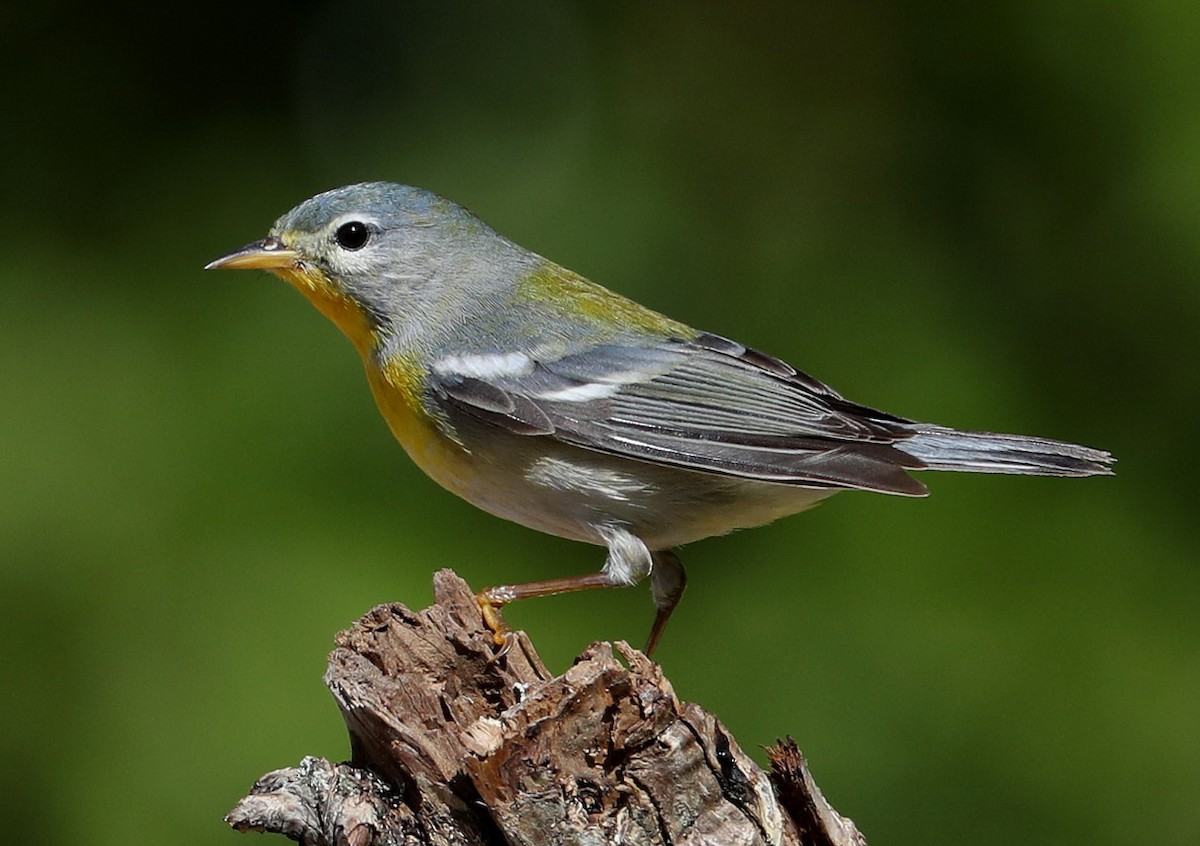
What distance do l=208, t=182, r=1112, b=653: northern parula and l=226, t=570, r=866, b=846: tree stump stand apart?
549 mm

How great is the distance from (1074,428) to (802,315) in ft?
2.92

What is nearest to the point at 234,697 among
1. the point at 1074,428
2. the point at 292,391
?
the point at 292,391

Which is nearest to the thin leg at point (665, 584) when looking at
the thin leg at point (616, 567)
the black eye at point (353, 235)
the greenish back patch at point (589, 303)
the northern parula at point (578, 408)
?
the northern parula at point (578, 408)

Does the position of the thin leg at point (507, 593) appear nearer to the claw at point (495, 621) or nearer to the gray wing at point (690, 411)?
the claw at point (495, 621)

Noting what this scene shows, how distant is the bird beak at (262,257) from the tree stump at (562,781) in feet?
4.31

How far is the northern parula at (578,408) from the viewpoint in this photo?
3027 millimetres

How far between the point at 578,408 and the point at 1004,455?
3.17 ft

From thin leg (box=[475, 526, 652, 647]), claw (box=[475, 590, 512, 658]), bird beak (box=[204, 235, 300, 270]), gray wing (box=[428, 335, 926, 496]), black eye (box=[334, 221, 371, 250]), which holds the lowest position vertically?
claw (box=[475, 590, 512, 658])

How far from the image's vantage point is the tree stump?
2119mm

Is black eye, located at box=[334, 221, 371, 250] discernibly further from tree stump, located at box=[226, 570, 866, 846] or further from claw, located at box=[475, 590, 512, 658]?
tree stump, located at box=[226, 570, 866, 846]

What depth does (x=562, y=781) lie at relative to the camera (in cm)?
213

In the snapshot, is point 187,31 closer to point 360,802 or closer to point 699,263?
point 699,263

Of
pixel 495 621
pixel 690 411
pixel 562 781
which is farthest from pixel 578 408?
pixel 562 781

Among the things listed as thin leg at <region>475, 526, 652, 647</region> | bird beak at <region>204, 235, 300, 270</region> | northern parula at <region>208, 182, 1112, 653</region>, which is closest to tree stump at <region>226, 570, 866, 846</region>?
northern parula at <region>208, 182, 1112, 653</region>
